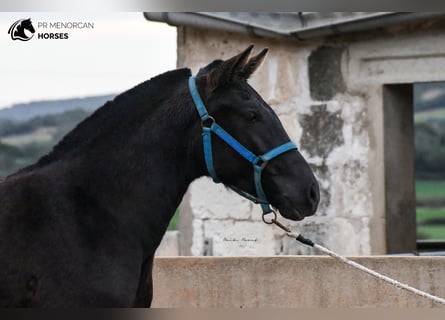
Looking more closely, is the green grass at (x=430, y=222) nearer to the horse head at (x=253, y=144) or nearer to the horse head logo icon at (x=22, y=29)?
the horse head logo icon at (x=22, y=29)

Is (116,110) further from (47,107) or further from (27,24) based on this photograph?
(47,107)

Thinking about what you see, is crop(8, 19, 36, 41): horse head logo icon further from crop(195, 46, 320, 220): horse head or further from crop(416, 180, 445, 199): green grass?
crop(416, 180, 445, 199): green grass

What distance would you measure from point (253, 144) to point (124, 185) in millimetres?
468

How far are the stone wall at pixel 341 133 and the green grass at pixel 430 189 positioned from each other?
1567 cm

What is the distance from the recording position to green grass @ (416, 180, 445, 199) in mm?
23047

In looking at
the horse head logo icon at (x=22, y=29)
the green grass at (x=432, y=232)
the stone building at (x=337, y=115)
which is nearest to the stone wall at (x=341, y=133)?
the stone building at (x=337, y=115)

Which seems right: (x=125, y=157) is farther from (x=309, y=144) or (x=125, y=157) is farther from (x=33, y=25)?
(x=309, y=144)

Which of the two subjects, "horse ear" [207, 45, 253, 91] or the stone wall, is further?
the stone wall

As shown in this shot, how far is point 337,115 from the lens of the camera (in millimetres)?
7379

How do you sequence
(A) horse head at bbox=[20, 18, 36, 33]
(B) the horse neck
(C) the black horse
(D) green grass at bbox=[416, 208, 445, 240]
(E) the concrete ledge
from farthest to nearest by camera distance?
(D) green grass at bbox=[416, 208, 445, 240], (E) the concrete ledge, (A) horse head at bbox=[20, 18, 36, 33], (B) the horse neck, (C) the black horse

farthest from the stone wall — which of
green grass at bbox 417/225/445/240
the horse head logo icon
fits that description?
green grass at bbox 417/225/445/240

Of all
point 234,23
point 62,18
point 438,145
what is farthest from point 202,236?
point 438,145

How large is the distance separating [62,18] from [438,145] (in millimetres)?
18893

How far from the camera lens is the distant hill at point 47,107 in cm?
695
